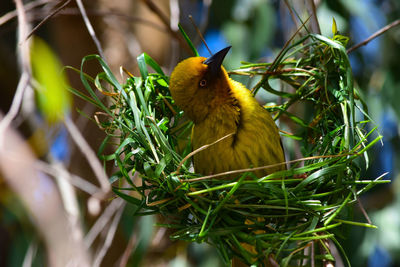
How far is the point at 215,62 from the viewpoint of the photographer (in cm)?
171

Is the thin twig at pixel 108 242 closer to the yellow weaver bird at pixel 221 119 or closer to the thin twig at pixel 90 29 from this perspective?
the yellow weaver bird at pixel 221 119

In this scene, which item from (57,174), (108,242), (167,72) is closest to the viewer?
(108,242)

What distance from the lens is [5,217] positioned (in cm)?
300

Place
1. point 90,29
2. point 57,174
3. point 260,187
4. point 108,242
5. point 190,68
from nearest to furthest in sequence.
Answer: point 260,187 < point 90,29 < point 190,68 < point 108,242 < point 57,174

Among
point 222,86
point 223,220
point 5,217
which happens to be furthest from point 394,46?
point 5,217

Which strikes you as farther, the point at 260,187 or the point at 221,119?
the point at 221,119

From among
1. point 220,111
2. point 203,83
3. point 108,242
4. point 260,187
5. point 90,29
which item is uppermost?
point 90,29

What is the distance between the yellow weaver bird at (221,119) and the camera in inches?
68.2

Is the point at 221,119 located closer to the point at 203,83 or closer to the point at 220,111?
the point at 220,111

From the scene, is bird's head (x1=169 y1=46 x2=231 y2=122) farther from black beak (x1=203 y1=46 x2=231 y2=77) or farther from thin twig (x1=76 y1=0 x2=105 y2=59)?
thin twig (x1=76 y1=0 x2=105 y2=59)

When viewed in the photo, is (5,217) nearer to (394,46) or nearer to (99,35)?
(99,35)

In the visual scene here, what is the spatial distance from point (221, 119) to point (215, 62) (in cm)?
20

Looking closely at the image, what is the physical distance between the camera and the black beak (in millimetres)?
1697

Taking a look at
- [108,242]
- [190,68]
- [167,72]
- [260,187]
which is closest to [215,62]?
[190,68]
